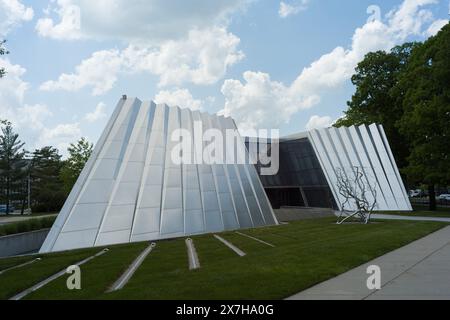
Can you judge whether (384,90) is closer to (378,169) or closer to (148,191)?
(378,169)

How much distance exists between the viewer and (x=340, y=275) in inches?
340

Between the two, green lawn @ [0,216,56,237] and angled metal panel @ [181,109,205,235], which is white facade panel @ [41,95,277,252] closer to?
angled metal panel @ [181,109,205,235]

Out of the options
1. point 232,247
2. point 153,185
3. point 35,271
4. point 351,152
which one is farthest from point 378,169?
point 35,271

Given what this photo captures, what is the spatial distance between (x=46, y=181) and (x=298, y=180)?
40.7 m

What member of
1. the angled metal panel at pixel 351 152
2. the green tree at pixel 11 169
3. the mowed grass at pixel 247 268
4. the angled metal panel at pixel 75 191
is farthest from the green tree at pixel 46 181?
the mowed grass at pixel 247 268

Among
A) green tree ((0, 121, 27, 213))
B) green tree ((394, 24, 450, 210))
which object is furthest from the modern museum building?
green tree ((0, 121, 27, 213))

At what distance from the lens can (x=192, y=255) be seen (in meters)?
12.0

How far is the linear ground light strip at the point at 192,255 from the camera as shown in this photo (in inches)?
406

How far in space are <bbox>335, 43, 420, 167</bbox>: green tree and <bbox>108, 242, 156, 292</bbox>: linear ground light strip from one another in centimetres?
3357

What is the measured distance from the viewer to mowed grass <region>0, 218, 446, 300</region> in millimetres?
7066

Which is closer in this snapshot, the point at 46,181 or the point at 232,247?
the point at 232,247

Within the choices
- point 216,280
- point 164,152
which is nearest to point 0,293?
point 216,280
